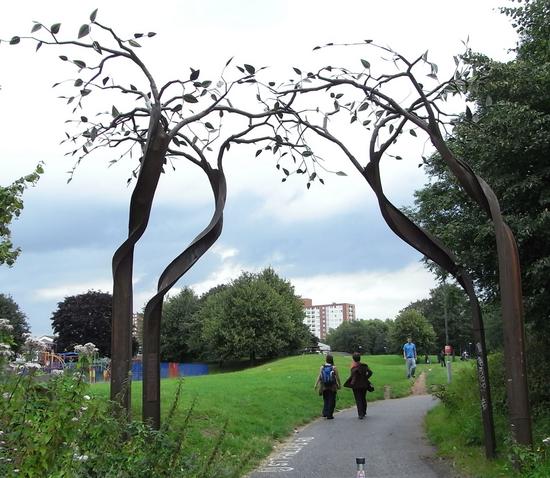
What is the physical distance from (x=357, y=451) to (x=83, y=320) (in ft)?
206

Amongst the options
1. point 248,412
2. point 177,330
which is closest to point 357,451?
point 248,412

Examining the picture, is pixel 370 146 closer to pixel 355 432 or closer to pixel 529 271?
pixel 529 271

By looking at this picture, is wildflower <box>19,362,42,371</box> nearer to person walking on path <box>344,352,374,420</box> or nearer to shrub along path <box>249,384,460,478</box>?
shrub along path <box>249,384,460,478</box>

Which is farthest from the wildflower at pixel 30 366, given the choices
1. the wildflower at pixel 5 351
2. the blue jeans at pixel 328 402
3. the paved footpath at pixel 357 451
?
the blue jeans at pixel 328 402

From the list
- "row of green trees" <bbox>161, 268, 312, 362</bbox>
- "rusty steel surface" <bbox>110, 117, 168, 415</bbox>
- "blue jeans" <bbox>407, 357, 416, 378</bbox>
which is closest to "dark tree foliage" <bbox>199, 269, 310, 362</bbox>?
"row of green trees" <bbox>161, 268, 312, 362</bbox>

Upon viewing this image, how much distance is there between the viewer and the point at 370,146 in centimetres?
881

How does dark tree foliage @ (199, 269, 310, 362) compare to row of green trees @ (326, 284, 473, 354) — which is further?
row of green trees @ (326, 284, 473, 354)

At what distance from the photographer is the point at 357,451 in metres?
10.2

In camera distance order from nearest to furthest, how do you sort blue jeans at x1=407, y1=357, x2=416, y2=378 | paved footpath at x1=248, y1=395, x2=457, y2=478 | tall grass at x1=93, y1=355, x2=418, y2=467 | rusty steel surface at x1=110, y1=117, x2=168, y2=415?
1. rusty steel surface at x1=110, y1=117, x2=168, y2=415
2. paved footpath at x1=248, y1=395, x2=457, y2=478
3. tall grass at x1=93, y1=355, x2=418, y2=467
4. blue jeans at x1=407, y1=357, x2=416, y2=378

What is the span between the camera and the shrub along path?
8.70m

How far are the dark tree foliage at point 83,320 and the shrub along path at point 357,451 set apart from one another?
189ft

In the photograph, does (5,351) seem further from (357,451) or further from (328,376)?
(328,376)

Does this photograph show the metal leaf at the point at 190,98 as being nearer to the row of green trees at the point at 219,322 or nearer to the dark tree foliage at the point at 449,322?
the row of green trees at the point at 219,322

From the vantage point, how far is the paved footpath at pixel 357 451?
8.68 meters
